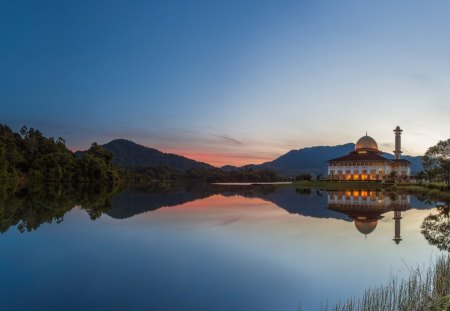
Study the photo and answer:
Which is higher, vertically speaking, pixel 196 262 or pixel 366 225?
pixel 366 225

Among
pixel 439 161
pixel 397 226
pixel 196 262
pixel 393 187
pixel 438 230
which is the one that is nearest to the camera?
pixel 196 262

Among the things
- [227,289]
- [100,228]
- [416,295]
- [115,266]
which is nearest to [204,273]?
[227,289]

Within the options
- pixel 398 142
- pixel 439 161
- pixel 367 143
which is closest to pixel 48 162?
pixel 439 161

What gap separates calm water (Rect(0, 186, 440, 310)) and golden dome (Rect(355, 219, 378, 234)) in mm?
104

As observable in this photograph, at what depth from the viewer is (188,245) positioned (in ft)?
53.3

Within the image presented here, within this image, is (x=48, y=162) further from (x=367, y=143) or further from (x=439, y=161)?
(x=367, y=143)

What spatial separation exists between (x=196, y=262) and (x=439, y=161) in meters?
47.1

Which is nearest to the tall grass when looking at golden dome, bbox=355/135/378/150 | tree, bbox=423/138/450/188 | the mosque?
tree, bbox=423/138/450/188

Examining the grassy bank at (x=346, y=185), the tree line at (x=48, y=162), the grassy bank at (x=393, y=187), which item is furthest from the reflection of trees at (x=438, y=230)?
the tree line at (x=48, y=162)

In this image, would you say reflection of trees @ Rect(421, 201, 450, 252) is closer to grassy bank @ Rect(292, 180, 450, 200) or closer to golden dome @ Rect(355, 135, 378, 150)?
grassy bank @ Rect(292, 180, 450, 200)

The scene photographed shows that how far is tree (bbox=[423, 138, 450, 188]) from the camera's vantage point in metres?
49.3

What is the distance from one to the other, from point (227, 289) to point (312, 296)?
7.47 feet

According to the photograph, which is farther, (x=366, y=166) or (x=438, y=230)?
(x=366, y=166)

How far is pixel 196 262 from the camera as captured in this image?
13.3 metres
